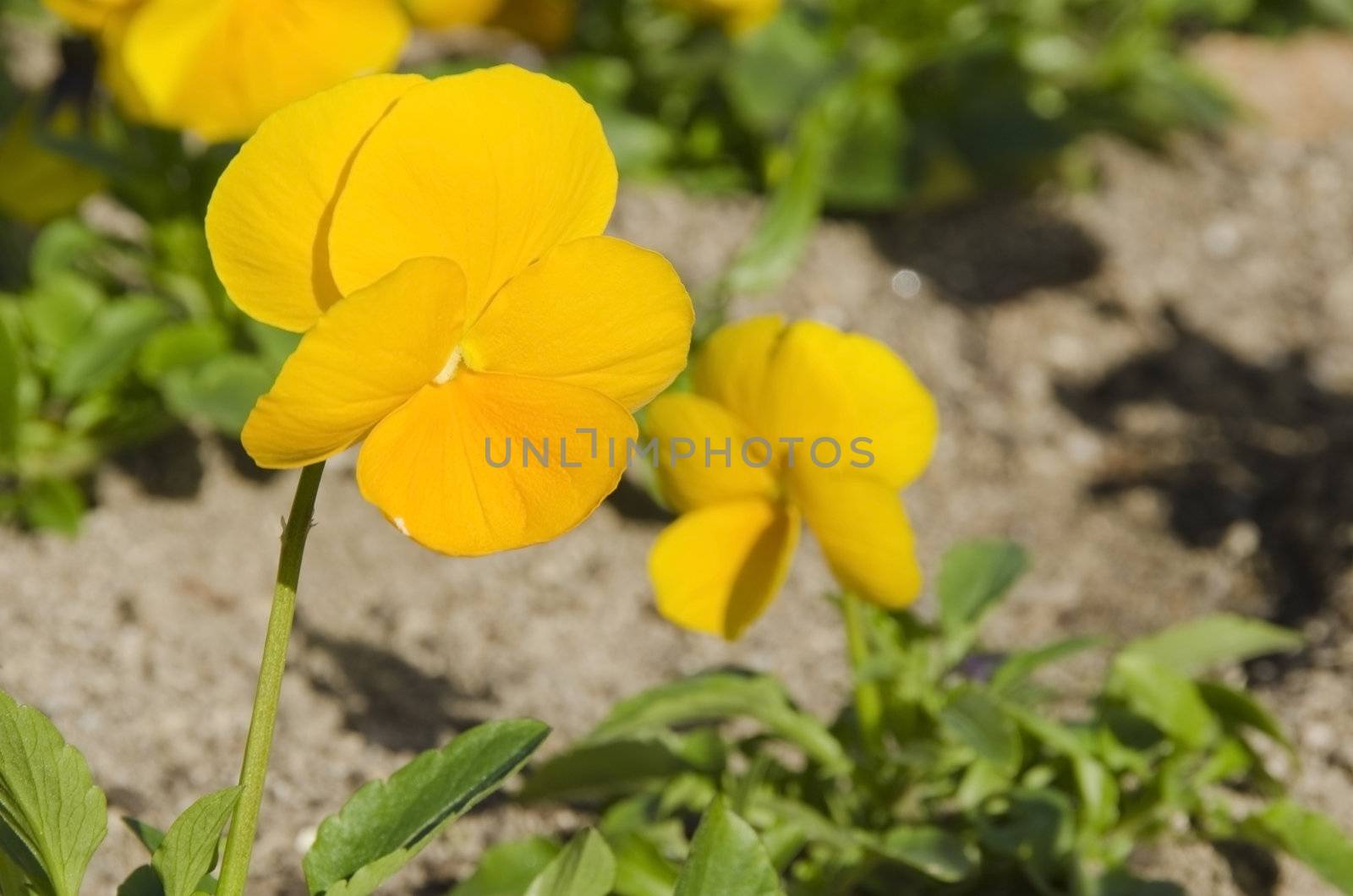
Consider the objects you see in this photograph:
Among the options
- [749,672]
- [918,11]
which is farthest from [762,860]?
[918,11]

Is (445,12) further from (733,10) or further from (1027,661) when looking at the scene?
(1027,661)

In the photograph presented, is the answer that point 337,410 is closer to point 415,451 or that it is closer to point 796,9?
point 415,451

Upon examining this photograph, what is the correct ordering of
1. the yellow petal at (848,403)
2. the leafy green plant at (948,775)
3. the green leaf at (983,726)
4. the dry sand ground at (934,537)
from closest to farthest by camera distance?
the yellow petal at (848,403) < the green leaf at (983,726) < the leafy green plant at (948,775) < the dry sand ground at (934,537)

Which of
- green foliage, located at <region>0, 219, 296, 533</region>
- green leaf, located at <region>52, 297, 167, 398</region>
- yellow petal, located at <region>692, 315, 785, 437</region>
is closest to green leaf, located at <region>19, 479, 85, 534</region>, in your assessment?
green foliage, located at <region>0, 219, 296, 533</region>

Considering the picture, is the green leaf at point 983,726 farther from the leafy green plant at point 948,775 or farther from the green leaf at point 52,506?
the green leaf at point 52,506

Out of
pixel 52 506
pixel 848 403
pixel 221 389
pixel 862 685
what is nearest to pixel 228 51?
pixel 221 389

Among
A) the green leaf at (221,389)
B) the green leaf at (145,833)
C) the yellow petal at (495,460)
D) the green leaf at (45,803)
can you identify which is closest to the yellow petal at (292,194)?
the yellow petal at (495,460)
